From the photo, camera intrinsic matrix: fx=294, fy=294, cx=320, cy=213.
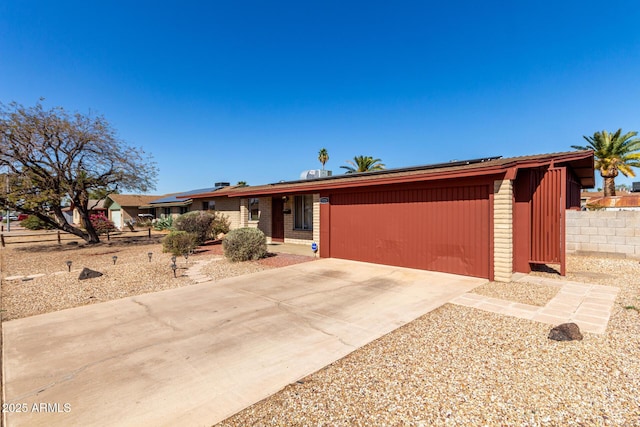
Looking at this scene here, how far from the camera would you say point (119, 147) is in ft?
50.8

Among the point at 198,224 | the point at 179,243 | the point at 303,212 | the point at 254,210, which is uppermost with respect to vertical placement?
the point at 254,210

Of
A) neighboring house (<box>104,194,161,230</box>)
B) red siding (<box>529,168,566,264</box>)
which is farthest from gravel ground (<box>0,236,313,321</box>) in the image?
neighboring house (<box>104,194,161,230</box>)

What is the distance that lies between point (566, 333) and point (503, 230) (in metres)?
3.37

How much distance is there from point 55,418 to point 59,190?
16.1 meters

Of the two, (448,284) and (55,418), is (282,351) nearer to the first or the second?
(55,418)

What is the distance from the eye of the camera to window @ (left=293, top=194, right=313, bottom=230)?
13.8 metres

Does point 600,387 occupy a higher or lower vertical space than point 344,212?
lower

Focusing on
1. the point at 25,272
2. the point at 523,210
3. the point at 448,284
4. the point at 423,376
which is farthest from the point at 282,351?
the point at 25,272

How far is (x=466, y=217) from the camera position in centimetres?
749

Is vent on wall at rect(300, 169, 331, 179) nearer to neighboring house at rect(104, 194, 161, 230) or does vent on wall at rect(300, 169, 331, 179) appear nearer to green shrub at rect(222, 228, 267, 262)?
green shrub at rect(222, 228, 267, 262)

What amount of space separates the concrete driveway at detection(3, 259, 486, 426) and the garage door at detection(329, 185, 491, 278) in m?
0.98

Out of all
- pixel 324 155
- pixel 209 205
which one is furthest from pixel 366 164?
pixel 209 205

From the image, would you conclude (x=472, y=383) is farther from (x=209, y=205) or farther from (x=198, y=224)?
(x=209, y=205)

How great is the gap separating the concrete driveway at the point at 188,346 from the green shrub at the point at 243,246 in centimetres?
299
